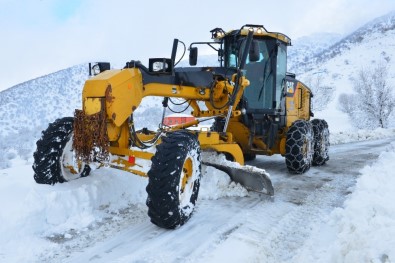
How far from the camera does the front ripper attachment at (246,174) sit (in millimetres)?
5242

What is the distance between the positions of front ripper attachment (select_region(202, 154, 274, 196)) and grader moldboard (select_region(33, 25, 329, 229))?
2 cm

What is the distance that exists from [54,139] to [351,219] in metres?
3.48

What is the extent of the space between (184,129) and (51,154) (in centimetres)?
172

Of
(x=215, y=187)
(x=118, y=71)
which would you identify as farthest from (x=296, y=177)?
(x=118, y=71)

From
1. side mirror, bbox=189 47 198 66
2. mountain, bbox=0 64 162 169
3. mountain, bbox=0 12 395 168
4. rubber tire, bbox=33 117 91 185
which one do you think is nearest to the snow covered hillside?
mountain, bbox=0 12 395 168

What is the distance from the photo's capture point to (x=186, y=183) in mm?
4527

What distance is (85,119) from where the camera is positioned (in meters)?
4.27

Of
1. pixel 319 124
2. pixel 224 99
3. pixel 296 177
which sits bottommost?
pixel 296 177

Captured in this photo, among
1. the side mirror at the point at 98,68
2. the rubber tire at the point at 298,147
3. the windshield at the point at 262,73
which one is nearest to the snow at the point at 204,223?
the rubber tire at the point at 298,147

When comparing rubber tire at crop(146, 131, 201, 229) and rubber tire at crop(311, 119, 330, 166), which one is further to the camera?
rubber tire at crop(311, 119, 330, 166)

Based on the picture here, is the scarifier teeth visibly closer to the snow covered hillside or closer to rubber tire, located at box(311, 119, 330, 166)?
rubber tire, located at box(311, 119, 330, 166)

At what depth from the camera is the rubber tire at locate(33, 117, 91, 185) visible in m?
4.67

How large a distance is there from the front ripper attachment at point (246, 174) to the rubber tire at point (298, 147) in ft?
6.81

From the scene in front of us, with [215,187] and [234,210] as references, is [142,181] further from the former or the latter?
[234,210]
